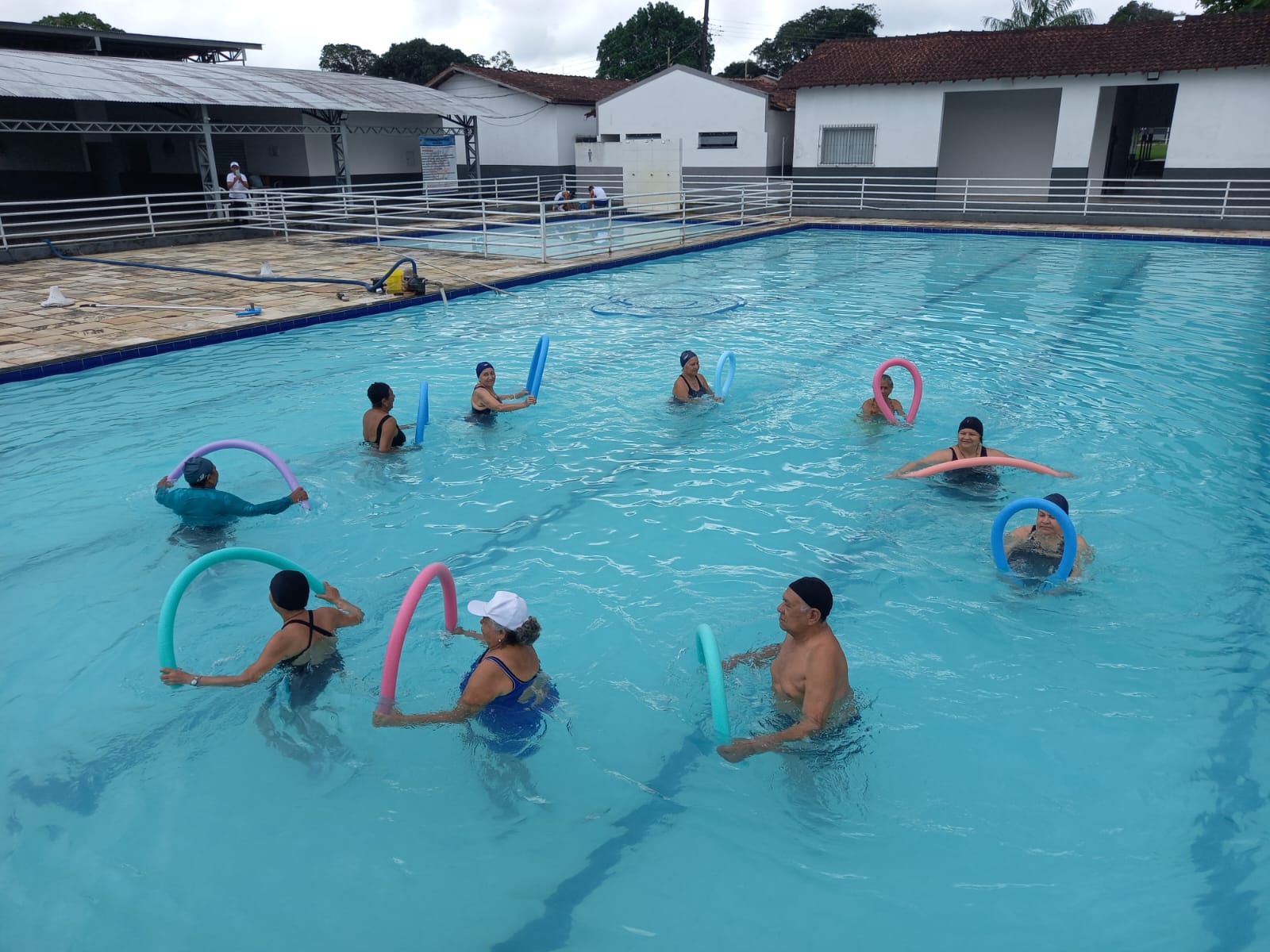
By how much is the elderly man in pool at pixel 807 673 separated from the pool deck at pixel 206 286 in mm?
10780

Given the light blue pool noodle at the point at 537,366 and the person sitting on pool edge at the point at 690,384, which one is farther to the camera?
the person sitting on pool edge at the point at 690,384

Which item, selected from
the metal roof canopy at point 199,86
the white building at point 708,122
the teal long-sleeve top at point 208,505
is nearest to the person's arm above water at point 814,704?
the teal long-sleeve top at point 208,505

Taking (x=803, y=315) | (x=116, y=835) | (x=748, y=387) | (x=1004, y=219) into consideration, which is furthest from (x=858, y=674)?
(x=1004, y=219)

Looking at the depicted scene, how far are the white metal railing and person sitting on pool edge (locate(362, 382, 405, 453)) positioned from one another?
11.9 m

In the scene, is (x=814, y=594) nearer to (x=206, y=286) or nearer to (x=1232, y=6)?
(x=206, y=286)

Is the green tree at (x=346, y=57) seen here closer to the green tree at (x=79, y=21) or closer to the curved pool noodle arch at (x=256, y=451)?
the green tree at (x=79, y=21)

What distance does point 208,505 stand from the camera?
22.9 ft

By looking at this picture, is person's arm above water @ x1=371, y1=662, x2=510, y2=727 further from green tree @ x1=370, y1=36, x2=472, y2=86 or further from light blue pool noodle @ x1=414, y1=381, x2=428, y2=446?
green tree @ x1=370, y1=36, x2=472, y2=86

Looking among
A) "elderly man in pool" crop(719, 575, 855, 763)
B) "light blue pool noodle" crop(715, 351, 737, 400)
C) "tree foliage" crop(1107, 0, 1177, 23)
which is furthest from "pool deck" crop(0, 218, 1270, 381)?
"tree foliage" crop(1107, 0, 1177, 23)

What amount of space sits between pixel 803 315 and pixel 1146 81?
16.6 m

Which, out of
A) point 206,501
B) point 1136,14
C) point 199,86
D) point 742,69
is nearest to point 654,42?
point 742,69

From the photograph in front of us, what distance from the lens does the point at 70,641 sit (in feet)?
19.1

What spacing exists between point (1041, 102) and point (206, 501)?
3012 centimetres

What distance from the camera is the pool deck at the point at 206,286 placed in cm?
1274
